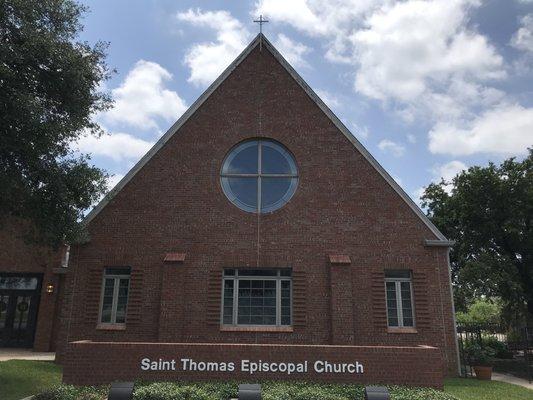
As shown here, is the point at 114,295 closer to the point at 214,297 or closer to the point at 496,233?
the point at 214,297

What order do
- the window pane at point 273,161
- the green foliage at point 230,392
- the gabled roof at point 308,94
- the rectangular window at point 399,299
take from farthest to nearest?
the window pane at point 273,161 < the gabled roof at point 308,94 < the rectangular window at point 399,299 < the green foliage at point 230,392

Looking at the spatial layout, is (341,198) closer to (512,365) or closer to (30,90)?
(30,90)

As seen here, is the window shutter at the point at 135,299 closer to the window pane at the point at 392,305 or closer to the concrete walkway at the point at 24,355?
the concrete walkway at the point at 24,355

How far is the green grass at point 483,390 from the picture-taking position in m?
12.3

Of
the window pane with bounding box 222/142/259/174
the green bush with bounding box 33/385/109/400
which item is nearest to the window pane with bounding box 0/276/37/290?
the window pane with bounding box 222/142/259/174

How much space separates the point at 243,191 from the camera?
54.9ft

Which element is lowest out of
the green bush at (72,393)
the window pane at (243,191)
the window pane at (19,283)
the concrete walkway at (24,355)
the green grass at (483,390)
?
the green grass at (483,390)

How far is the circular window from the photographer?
54.3ft

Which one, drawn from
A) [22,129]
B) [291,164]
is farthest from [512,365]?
[22,129]

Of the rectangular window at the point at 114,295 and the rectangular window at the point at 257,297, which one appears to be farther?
the rectangular window at the point at 114,295

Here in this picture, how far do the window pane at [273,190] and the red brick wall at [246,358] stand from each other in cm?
605

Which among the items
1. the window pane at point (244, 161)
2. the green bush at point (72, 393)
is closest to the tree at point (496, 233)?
the window pane at point (244, 161)

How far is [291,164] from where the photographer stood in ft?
55.8

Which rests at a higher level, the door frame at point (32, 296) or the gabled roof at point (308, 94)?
the gabled roof at point (308, 94)
